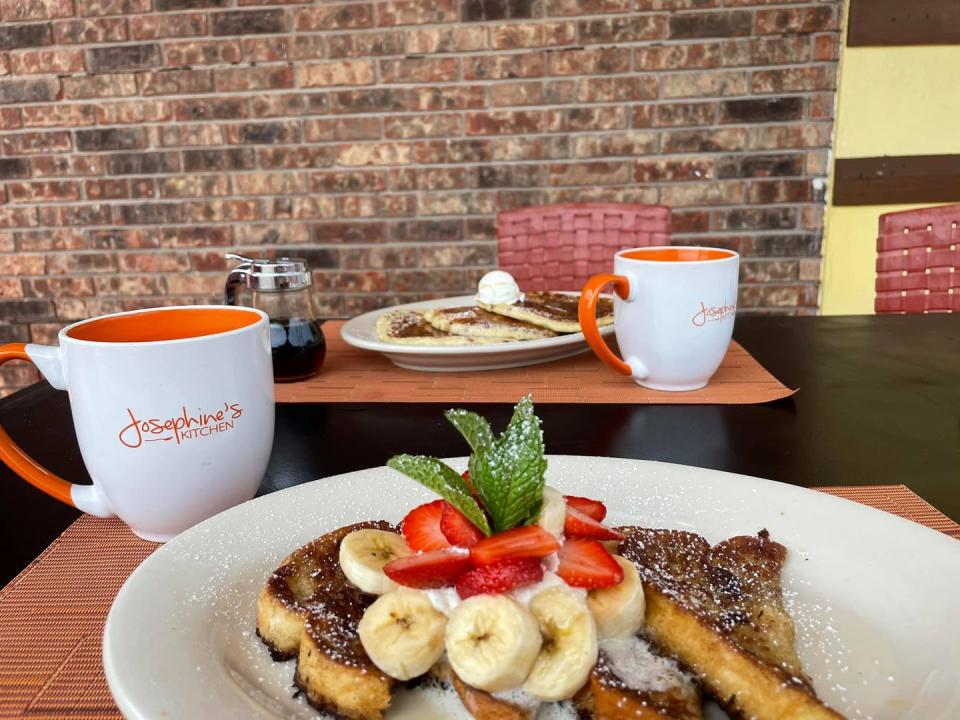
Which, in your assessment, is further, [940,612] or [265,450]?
[265,450]

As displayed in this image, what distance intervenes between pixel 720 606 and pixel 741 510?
→ 142 mm

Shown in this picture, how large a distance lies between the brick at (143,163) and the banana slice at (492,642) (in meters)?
2.77

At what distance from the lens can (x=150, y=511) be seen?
2.34 ft

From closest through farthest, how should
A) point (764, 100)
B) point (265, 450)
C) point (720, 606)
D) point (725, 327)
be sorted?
point (720, 606) < point (265, 450) < point (725, 327) < point (764, 100)

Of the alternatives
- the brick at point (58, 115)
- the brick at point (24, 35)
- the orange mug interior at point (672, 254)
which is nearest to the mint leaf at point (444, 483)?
the orange mug interior at point (672, 254)

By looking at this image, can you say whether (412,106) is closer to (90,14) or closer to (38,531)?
(90,14)

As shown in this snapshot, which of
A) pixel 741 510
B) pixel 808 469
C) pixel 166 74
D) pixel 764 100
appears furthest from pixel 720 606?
pixel 166 74

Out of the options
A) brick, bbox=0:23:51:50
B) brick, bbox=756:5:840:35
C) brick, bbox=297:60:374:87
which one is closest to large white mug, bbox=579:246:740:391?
brick, bbox=756:5:840:35

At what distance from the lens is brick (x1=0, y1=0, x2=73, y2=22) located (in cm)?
269

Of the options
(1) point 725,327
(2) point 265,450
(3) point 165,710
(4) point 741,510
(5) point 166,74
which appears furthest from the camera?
(5) point 166,74

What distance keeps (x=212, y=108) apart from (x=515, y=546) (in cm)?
268

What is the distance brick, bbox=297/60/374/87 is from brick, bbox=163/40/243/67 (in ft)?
0.82

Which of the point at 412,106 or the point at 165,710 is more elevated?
the point at 412,106

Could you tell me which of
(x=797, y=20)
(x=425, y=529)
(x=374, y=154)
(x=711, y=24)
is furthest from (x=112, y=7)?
(x=425, y=529)
